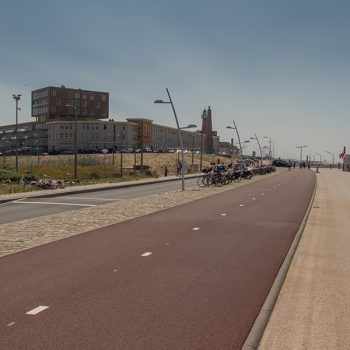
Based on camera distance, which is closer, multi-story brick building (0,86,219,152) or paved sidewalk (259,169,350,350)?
paved sidewalk (259,169,350,350)

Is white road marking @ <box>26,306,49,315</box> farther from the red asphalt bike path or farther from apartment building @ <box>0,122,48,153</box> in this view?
apartment building @ <box>0,122,48,153</box>

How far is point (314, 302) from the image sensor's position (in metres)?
6.14

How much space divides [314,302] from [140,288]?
230 cm

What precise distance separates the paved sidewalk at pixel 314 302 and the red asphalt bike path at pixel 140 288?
313 mm

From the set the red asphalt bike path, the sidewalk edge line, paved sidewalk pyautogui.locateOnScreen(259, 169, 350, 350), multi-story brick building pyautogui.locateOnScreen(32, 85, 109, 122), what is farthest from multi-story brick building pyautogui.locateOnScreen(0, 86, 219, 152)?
the sidewalk edge line

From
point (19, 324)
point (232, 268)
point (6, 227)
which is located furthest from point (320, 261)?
point (6, 227)

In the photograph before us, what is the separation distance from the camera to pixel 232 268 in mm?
7949

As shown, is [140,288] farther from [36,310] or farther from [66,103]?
[66,103]

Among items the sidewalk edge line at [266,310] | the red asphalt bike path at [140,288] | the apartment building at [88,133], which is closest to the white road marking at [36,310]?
the red asphalt bike path at [140,288]

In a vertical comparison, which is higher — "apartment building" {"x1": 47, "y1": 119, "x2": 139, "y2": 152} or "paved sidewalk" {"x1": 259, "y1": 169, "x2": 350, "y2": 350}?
"apartment building" {"x1": 47, "y1": 119, "x2": 139, "y2": 152}

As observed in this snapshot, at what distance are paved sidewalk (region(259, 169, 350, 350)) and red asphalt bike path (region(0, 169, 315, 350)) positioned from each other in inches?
12.3

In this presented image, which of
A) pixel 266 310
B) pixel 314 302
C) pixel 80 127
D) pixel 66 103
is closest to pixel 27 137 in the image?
pixel 66 103

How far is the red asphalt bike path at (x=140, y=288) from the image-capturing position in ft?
15.8

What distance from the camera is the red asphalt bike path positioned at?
482 cm
